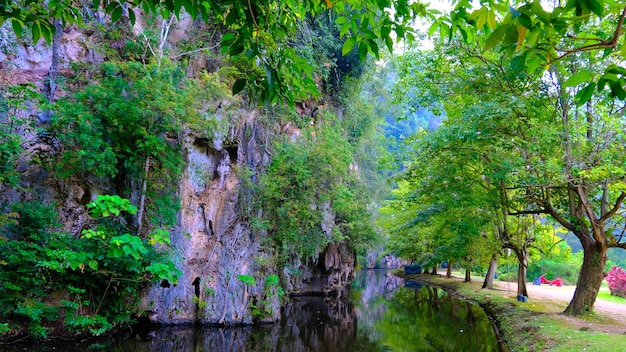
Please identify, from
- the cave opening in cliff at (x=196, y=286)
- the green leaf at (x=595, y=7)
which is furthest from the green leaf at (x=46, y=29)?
the cave opening in cliff at (x=196, y=286)

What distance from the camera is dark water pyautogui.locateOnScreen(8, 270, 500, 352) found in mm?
9422

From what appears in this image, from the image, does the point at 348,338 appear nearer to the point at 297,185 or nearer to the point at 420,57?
the point at 297,185

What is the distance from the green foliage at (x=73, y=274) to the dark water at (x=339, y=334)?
2.19ft

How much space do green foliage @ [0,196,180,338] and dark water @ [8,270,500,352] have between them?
2.19 feet

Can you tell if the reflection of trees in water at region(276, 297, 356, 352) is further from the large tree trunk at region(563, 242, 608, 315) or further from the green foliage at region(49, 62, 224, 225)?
the large tree trunk at region(563, 242, 608, 315)

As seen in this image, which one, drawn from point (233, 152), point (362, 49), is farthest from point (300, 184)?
point (362, 49)

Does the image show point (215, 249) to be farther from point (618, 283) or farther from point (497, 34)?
point (618, 283)

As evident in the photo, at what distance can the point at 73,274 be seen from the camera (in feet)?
29.1

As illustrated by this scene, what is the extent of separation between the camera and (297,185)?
13875 millimetres

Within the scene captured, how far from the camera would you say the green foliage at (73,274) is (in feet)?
26.1

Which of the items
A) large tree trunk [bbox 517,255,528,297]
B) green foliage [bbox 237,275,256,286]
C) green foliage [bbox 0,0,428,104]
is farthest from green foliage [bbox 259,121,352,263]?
green foliage [bbox 0,0,428,104]

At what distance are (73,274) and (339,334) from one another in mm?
7296

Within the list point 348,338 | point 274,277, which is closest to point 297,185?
point 274,277

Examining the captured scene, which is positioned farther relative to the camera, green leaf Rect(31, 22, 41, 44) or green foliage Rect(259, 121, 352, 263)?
green foliage Rect(259, 121, 352, 263)
